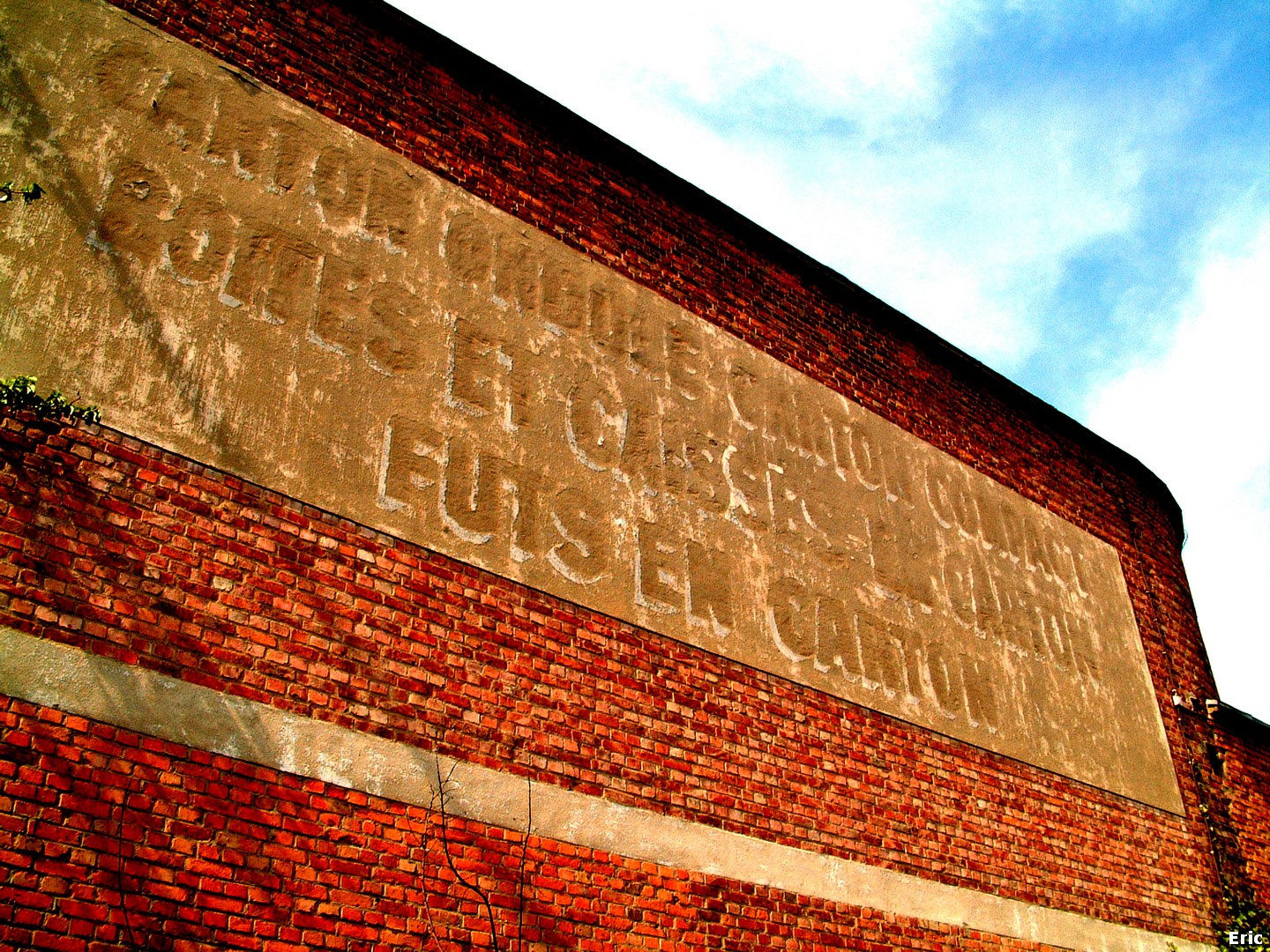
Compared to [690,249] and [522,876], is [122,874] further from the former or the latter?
[690,249]

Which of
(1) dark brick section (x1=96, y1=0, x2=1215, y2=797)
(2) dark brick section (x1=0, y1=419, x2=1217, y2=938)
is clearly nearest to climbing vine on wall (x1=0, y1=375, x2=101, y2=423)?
(2) dark brick section (x1=0, y1=419, x2=1217, y2=938)

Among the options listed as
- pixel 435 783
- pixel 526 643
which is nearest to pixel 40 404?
pixel 435 783

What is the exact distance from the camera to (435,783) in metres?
5.66

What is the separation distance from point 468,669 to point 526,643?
1.39ft

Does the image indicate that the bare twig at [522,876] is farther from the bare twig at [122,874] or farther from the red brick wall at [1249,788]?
the red brick wall at [1249,788]

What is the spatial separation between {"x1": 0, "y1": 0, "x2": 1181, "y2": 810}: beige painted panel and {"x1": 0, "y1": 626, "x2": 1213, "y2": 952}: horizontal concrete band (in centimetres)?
119

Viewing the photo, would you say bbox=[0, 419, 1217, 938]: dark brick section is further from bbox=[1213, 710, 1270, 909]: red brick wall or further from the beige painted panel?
bbox=[1213, 710, 1270, 909]: red brick wall

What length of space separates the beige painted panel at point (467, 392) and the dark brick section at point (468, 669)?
21 cm

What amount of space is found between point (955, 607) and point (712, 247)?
351 centimetres

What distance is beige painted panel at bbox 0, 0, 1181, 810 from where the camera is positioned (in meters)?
5.92

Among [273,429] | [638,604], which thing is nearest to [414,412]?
[273,429]

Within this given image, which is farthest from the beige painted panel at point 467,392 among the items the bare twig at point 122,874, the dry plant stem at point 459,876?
the bare twig at point 122,874

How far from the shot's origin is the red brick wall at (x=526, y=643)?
16.7 feet

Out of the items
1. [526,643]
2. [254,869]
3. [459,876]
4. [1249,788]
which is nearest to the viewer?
[254,869]
